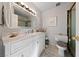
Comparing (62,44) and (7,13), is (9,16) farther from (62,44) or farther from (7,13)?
(62,44)

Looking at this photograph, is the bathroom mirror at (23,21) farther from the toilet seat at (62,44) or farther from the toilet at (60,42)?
the toilet seat at (62,44)

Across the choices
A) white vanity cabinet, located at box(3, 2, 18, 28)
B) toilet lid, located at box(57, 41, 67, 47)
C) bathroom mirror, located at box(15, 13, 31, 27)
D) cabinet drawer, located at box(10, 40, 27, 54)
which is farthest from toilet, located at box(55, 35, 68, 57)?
white vanity cabinet, located at box(3, 2, 18, 28)

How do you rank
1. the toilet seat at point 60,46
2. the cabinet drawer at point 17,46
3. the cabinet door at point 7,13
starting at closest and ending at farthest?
the cabinet drawer at point 17,46
the cabinet door at point 7,13
the toilet seat at point 60,46

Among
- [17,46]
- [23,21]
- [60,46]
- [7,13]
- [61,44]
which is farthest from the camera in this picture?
A: [61,44]

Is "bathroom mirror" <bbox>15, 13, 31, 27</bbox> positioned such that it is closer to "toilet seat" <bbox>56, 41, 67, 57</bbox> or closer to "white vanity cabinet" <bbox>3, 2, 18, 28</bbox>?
"white vanity cabinet" <bbox>3, 2, 18, 28</bbox>

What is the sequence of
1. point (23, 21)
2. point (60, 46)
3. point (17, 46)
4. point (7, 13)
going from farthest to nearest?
point (60, 46)
point (23, 21)
point (7, 13)
point (17, 46)

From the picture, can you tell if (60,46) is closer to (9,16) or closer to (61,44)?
(61,44)

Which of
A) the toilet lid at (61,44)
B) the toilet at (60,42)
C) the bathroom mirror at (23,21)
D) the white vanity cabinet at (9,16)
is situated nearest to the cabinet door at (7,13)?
the white vanity cabinet at (9,16)

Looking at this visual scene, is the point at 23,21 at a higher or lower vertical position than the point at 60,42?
higher

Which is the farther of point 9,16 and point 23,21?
point 23,21

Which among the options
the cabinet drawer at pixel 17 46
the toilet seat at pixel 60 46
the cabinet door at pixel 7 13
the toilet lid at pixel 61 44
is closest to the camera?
the cabinet drawer at pixel 17 46

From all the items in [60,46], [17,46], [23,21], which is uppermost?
[23,21]

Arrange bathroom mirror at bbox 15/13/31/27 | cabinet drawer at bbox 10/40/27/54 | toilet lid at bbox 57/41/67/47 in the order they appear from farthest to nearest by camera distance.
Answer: toilet lid at bbox 57/41/67/47 → bathroom mirror at bbox 15/13/31/27 → cabinet drawer at bbox 10/40/27/54

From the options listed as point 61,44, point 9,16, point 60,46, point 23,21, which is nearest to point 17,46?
point 9,16
